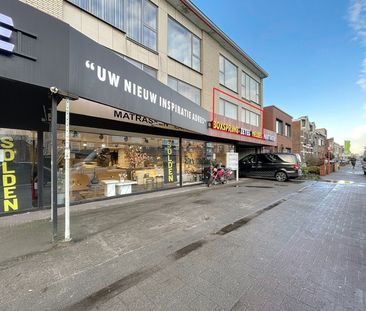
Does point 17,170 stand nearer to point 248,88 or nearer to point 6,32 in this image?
point 6,32

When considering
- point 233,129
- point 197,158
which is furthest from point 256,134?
point 197,158

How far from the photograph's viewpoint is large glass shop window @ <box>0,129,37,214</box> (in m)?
6.07

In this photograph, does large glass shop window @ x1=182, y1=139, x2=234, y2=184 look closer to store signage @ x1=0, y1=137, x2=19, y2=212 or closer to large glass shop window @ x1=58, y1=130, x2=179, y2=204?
large glass shop window @ x1=58, y1=130, x2=179, y2=204

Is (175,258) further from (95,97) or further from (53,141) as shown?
(95,97)

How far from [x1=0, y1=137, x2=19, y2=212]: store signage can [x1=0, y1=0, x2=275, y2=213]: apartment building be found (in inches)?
1.1

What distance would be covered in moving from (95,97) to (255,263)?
4.30 m

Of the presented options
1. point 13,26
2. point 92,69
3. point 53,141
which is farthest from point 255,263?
point 13,26

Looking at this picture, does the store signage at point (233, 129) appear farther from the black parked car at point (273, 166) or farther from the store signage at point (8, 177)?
the store signage at point (8, 177)

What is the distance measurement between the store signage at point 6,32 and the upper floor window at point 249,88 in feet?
57.2

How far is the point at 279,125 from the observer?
26.9 metres

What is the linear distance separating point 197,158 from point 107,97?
9213 millimetres

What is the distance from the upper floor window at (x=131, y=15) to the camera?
27.0 ft

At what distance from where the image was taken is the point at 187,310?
8.07 feet

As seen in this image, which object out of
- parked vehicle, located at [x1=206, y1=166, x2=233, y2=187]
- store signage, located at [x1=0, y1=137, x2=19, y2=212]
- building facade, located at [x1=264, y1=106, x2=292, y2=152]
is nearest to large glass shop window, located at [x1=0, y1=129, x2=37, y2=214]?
store signage, located at [x1=0, y1=137, x2=19, y2=212]
